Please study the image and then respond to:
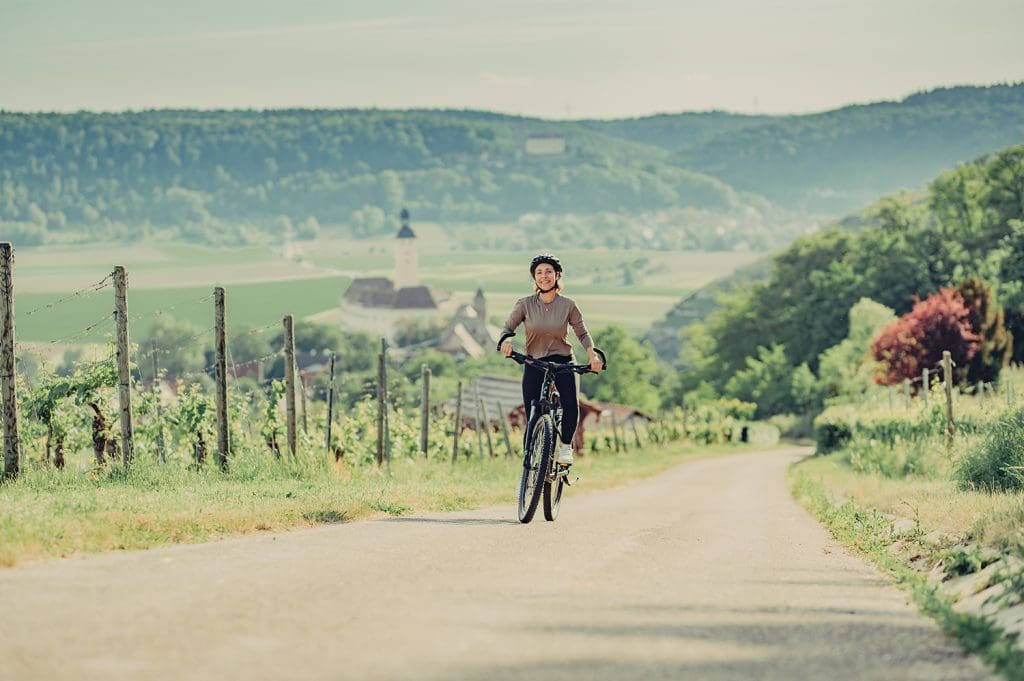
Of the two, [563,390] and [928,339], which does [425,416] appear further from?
[928,339]

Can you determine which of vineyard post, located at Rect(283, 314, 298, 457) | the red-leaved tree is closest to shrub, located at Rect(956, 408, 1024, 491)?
vineyard post, located at Rect(283, 314, 298, 457)

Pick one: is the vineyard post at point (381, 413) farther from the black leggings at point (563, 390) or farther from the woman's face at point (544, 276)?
the woman's face at point (544, 276)

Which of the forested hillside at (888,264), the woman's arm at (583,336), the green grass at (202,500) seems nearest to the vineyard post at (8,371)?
the green grass at (202,500)

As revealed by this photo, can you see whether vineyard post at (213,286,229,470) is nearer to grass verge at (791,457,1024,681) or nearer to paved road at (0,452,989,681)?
paved road at (0,452,989,681)

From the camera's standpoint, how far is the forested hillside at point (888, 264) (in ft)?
276

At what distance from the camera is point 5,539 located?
A: 24.9 ft

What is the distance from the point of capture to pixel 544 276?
10352mm

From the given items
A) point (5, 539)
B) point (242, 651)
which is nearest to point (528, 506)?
point (5, 539)

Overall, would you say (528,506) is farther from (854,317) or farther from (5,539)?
(854,317)

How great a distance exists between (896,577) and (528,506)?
10.9 ft

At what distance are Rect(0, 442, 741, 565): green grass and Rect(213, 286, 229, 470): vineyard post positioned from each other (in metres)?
0.23

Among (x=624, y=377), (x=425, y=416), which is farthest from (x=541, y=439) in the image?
(x=624, y=377)

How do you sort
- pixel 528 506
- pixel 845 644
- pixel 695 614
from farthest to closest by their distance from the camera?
pixel 528 506 → pixel 695 614 → pixel 845 644

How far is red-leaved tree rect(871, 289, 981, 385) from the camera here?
54.5m
